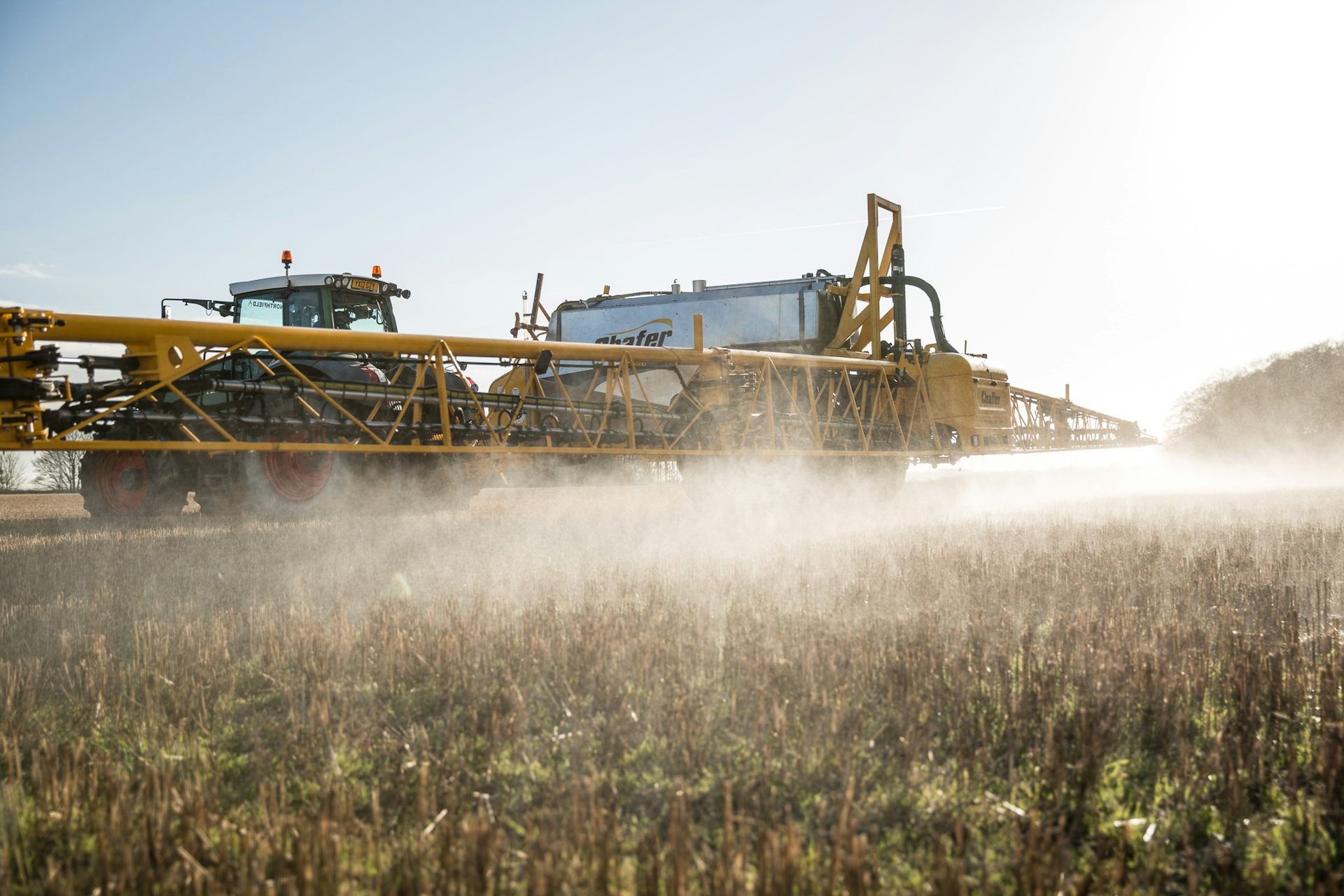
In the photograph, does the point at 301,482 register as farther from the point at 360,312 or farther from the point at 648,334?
the point at 648,334

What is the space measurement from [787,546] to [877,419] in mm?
5317

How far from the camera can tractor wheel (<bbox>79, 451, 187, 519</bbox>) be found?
388 inches

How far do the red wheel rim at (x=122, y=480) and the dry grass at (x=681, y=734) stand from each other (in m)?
4.81

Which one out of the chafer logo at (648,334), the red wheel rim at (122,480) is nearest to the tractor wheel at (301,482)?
the red wheel rim at (122,480)

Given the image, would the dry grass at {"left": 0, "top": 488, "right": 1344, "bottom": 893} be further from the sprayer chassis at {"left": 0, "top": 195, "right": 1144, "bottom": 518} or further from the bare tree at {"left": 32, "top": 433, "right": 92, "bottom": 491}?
the bare tree at {"left": 32, "top": 433, "right": 92, "bottom": 491}

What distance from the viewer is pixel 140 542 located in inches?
307

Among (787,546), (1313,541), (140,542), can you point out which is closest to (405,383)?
(140,542)

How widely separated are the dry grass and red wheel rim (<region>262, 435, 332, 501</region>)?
304 centimetres

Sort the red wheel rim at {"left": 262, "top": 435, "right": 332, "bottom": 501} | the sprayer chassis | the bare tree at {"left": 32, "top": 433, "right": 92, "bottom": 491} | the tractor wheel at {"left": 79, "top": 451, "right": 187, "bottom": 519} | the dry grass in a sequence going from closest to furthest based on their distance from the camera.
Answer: the dry grass, the sprayer chassis, the red wheel rim at {"left": 262, "top": 435, "right": 332, "bottom": 501}, the tractor wheel at {"left": 79, "top": 451, "right": 187, "bottom": 519}, the bare tree at {"left": 32, "top": 433, "right": 92, "bottom": 491}

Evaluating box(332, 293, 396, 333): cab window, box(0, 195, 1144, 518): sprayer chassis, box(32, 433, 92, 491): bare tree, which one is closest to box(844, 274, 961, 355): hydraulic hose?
box(0, 195, 1144, 518): sprayer chassis

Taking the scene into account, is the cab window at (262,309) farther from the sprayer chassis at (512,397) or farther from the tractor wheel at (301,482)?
the tractor wheel at (301,482)

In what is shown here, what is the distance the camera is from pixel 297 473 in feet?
28.8

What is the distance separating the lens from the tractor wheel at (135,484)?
9852 millimetres

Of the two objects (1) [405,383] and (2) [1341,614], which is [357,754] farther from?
(1) [405,383]
